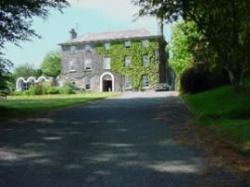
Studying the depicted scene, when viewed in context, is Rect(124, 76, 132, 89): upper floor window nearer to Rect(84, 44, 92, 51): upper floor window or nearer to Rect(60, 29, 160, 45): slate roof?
Rect(60, 29, 160, 45): slate roof

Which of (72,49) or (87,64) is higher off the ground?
(72,49)

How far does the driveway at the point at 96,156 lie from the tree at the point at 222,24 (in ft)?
21.5

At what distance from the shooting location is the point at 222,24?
23.3 metres

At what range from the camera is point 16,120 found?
19.4 m

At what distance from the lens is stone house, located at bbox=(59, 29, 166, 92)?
76312 millimetres

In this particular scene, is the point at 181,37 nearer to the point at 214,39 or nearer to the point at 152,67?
the point at 152,67

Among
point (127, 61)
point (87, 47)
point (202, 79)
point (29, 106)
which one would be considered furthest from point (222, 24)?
point (87, 47)

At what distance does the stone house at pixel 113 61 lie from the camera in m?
76.3

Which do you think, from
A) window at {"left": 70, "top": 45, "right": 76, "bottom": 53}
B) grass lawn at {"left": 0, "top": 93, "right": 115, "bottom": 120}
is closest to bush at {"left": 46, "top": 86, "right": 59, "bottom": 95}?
grass lawn at {"left": 0, "top": 93, "right": 115, "bottom": 120}

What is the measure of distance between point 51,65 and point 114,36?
162 ft

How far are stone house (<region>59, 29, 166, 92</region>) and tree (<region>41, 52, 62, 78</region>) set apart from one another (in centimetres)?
4095

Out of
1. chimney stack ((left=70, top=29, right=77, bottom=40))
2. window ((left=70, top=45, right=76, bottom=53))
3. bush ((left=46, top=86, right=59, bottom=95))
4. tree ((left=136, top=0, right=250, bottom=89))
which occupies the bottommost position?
bush ((left=46, top=86, right=59, bottom=95))

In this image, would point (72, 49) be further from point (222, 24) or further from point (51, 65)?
point (222, 24)

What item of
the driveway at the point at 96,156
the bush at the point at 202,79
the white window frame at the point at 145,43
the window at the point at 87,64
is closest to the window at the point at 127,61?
the white window frame at the point at 145,43
